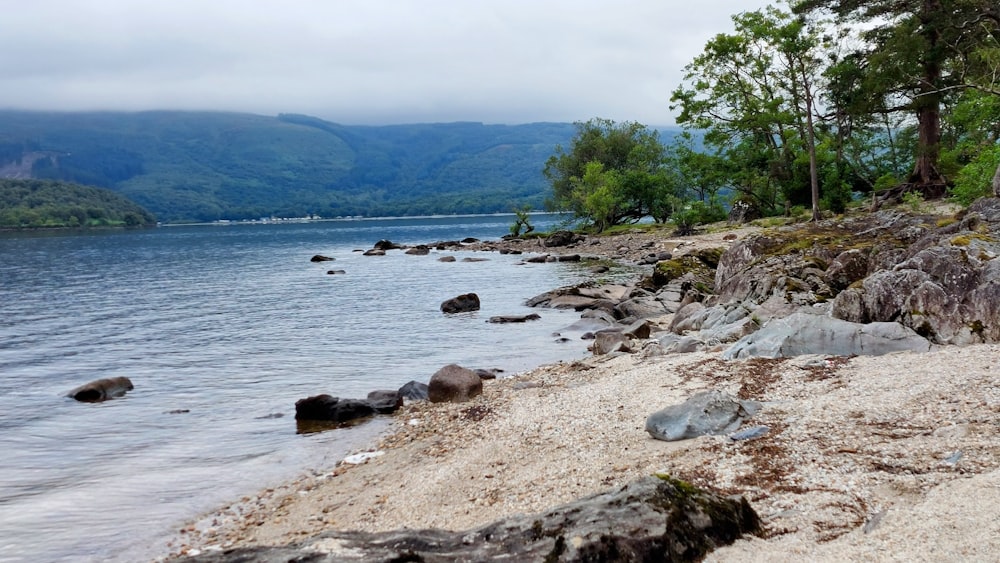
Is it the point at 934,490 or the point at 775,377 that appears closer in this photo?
the point at 934,490

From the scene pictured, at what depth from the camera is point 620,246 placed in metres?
73.6

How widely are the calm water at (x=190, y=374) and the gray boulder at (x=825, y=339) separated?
8511 millimetres


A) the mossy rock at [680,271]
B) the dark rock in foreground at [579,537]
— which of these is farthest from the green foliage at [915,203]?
the dark rock in foreground at [579,537]

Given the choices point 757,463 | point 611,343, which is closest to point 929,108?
point 611,343

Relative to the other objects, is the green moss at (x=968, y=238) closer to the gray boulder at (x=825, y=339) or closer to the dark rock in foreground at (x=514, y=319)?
the gray boulder at (x=825, y=339)

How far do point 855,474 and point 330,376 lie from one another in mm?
17357

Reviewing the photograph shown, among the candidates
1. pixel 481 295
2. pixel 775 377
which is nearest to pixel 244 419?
pixel 775 377

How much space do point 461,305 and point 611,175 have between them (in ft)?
199

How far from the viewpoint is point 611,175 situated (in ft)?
303

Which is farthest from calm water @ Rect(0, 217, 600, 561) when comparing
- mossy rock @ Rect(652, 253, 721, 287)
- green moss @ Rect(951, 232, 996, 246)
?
green moss @ Rect(951, 232, 996, 246)

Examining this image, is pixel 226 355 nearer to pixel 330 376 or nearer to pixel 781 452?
pixel 330 376

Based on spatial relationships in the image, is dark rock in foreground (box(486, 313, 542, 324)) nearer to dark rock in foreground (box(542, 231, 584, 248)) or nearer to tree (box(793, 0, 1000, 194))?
tree (box(793, 0, 1000, 194))

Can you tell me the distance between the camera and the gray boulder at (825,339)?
1315 centimetres

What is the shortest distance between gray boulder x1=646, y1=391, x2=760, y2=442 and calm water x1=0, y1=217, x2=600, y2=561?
670cm
